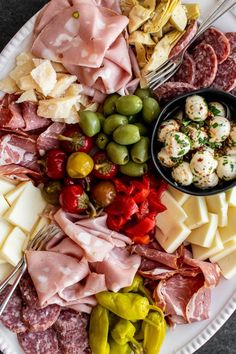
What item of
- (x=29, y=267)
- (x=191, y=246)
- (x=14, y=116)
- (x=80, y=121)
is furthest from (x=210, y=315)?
(x=14, y=116)

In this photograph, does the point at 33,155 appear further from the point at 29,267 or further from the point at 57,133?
the point at 29,267

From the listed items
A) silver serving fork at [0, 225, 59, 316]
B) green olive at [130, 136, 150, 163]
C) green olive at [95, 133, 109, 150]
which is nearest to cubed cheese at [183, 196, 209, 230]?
green olive at [130, 136, 150, 163]

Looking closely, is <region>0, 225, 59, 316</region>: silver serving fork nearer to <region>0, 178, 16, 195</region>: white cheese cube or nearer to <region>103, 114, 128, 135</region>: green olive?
<region>0, 178, 16, 195</region>: white cheese cube

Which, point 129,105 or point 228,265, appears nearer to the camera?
point 129,105

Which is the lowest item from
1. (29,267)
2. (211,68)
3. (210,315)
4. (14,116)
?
(29,267)

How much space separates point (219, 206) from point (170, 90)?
0.41 meters

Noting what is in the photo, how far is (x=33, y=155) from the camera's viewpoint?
194 cm

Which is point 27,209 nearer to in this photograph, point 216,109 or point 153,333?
point 153,333

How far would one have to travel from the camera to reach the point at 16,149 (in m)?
1.90

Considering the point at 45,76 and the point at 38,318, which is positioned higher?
the point at 45,76

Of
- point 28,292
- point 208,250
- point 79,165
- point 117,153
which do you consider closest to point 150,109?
point 117,153

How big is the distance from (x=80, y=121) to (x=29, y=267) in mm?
504

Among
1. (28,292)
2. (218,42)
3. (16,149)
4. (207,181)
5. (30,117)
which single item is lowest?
(28,292)

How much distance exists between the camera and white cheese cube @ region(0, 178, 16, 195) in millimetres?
1895
